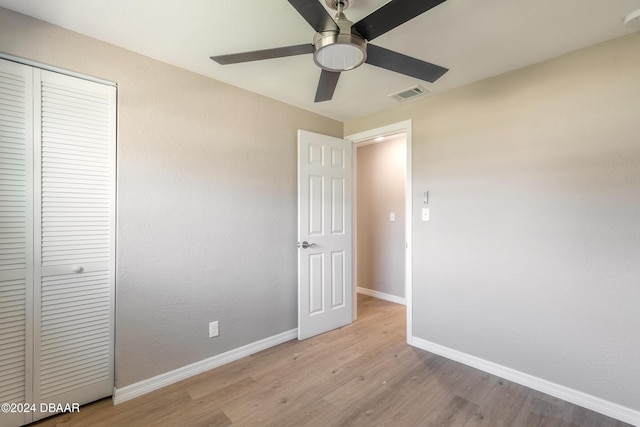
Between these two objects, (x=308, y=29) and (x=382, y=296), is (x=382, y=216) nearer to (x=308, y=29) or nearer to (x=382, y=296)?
(x=382, y=296)

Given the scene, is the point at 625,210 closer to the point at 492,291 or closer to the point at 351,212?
the point at 492,291

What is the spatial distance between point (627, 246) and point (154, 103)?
3.22 meters

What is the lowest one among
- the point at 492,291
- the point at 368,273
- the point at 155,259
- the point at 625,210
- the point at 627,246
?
the point at 368,273

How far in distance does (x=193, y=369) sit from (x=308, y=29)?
252 cm

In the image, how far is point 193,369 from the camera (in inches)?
85.2

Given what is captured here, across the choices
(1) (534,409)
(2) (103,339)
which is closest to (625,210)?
(1) (534,409)

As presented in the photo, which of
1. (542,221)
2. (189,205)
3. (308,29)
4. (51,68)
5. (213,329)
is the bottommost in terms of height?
(213,329)

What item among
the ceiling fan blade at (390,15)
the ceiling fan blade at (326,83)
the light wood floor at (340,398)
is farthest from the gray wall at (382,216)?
the ceiling fan blade at (390,15)

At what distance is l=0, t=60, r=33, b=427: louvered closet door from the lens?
60.3 inches

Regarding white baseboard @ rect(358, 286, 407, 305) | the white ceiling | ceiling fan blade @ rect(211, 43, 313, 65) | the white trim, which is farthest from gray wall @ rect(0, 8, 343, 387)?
white baseboard @ rect(358, 286, 407, 305)

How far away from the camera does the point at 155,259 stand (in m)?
2.00

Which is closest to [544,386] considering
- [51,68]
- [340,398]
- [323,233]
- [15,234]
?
[340,398]

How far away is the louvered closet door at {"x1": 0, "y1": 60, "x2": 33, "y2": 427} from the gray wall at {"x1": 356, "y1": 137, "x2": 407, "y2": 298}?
11.9 feet

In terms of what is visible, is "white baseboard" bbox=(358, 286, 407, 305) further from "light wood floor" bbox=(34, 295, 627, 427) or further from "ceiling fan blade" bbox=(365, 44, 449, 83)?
"ceiling fan blade" bbox=(365, 44, 449, 83)
